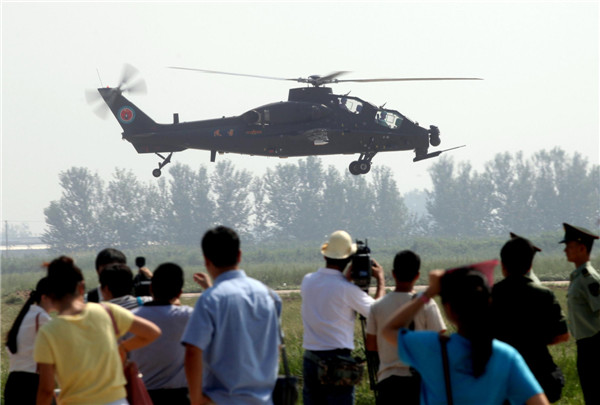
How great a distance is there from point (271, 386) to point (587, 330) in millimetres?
3527

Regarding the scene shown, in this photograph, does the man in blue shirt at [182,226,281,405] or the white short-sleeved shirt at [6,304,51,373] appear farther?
the white short-sleeved shirt at [6,304,51,373]

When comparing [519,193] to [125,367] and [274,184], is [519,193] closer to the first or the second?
[274,184]

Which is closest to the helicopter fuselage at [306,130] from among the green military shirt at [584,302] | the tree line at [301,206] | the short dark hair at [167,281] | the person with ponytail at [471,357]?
the green military shirt at [584,302]

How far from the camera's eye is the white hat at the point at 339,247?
6301 mm

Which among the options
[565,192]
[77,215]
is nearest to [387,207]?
[565,192]

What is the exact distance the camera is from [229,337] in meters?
4.70

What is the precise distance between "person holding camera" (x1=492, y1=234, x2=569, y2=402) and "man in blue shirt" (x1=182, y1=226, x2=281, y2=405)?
69.1 inches

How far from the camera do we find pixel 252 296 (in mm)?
4809

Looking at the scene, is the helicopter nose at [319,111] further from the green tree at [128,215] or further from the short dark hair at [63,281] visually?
the green tree at [128,215]

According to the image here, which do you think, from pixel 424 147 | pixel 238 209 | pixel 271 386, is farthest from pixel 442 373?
pixel 238 209

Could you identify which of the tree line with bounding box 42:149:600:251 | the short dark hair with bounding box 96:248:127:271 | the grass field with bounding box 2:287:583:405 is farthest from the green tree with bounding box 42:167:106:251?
the short dark hair with bounding box 96:248:127:271

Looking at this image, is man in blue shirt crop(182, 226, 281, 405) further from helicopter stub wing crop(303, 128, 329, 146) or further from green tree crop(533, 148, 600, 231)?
green tree crop(533, 148, 600, 231)

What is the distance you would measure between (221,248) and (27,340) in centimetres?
205

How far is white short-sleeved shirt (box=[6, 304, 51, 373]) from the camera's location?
5980 mm
